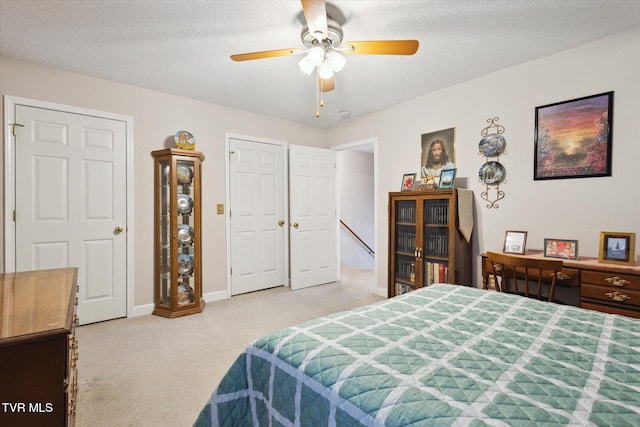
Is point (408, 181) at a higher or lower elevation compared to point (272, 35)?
lower

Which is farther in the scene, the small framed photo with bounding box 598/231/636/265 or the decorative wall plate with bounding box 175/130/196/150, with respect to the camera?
the decorative wall plate with bounding box 175/130/196/150

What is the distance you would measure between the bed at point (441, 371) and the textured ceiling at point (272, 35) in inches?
73.1

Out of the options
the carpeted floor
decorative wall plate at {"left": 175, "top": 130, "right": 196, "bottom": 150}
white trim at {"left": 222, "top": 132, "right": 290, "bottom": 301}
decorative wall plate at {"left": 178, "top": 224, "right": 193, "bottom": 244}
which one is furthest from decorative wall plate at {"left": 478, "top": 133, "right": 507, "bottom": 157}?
decorative wall plate at {"left": 178, "top": 224, "right": 193, "bottom": 244}

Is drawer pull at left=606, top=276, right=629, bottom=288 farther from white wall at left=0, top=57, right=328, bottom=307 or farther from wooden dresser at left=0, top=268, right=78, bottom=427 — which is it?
white wall at left=0, top=57, right=328, bottom=307

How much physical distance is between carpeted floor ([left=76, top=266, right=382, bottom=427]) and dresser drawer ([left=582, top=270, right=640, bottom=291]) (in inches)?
84.0

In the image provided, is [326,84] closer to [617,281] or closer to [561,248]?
[561,248]

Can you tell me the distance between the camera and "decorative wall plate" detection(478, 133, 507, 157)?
280 cm

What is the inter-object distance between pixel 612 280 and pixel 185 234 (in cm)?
359

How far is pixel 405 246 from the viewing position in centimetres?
334

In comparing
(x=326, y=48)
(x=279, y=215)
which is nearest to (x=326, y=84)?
(x=326, y=48)

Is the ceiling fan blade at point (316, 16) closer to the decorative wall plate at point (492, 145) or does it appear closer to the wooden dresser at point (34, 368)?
the wooden dresser at point (34, 368)

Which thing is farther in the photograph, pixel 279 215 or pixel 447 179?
pixel 279 215

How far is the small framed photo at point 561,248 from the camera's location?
2.25m

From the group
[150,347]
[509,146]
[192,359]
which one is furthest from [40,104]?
[509,146]
